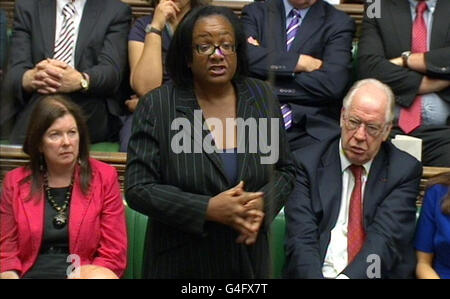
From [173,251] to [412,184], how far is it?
600 millimetres

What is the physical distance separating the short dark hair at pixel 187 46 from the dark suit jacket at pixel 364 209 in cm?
36

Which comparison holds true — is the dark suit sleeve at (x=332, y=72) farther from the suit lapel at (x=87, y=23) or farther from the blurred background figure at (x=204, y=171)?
the blurred background figure at (x=204, y=171)

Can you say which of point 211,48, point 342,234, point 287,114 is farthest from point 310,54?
point 211,48

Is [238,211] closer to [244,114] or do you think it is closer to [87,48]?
[244,114]

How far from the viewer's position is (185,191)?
1.66 m

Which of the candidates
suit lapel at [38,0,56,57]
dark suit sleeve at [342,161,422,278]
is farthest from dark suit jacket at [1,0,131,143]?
dark suit sleeve at [342,161,422,278]

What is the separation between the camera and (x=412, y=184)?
6.53 ft

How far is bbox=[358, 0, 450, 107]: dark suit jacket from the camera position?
2404 mm

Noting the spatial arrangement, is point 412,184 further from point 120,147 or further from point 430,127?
point 120,147

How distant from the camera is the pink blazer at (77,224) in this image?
1844 mm

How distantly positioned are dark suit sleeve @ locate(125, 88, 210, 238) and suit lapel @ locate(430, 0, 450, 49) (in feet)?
3.32

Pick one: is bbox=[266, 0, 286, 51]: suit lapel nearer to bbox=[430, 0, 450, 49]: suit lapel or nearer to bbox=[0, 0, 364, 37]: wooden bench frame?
bbox=[0, 0, 364, 37]: wooden bench frame

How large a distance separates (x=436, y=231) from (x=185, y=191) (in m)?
0.60
